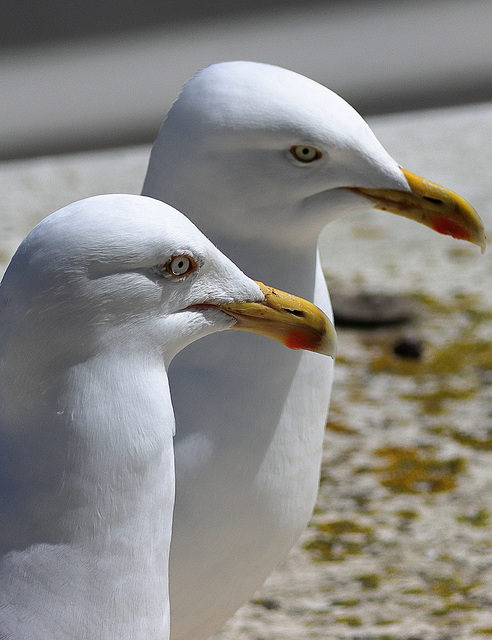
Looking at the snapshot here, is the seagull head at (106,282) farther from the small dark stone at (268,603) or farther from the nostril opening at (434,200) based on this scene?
the small dark stone at (268,603)

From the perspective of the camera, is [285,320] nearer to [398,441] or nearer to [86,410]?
[86,410]

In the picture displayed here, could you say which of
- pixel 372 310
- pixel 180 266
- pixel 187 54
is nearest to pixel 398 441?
pixel 372 310

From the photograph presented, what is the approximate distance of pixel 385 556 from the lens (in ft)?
8.85

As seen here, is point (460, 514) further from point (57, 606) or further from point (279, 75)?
point (57, 606)

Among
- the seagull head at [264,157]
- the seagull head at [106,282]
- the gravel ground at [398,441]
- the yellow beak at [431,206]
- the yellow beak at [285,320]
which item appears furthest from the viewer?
the gravel ground at [398,441]

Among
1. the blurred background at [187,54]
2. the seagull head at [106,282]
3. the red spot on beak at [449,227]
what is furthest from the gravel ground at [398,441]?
the blurred background at [187,54]

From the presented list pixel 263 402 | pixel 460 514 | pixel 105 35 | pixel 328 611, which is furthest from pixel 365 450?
pixel 105 35

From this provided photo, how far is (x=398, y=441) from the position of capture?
3.16 m

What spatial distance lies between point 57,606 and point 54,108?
20.3ft

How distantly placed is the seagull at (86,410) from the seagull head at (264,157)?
0.41 metres

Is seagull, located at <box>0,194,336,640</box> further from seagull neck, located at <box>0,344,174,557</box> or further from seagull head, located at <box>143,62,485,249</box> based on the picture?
seagull head, located at <box>143,62,485,249</box>

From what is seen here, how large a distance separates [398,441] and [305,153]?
4.61 feet

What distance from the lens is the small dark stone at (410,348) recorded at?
3594 millimetres

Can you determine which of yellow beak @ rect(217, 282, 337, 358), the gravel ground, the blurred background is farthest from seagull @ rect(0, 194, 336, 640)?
the blurred background
